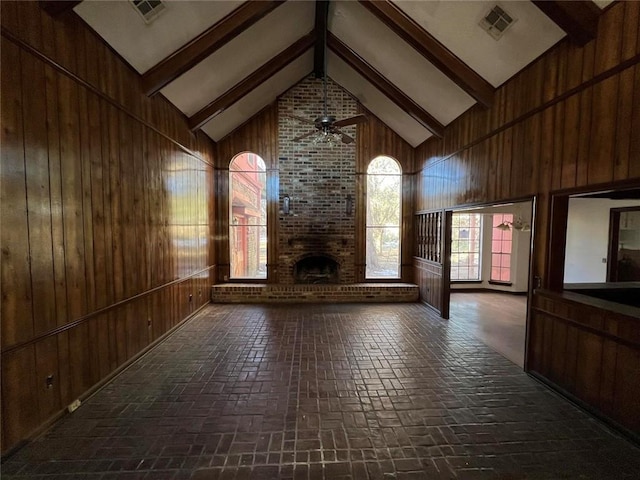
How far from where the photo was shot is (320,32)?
4.93m

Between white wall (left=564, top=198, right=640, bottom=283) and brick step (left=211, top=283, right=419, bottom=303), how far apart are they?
3.28 metres

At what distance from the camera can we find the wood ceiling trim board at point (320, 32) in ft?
14.4

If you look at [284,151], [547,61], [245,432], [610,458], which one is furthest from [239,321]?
[547,61]

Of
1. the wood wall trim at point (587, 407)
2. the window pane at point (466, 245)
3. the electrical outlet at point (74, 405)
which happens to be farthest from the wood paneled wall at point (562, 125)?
the electrical outlet at point (74, 405)

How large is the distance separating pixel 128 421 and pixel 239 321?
2.59m

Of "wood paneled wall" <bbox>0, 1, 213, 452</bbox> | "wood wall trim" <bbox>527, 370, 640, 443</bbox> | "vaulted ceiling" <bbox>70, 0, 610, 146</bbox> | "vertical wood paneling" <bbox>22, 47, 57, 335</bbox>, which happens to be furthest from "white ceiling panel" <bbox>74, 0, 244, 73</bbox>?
"wood wall trim" <bbox>527, 370, 640, 443</bbox>

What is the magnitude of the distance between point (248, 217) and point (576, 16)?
595cm

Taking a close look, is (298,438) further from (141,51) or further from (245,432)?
(141,51)

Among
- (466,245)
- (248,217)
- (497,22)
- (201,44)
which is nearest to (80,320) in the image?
(201,44)

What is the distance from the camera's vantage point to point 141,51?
3297 mm

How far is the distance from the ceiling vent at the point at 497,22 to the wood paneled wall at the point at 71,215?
3955 mm

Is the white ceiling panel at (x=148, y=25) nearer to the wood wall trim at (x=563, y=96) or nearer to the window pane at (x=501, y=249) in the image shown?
the wood wall trim at (x=563, y=96)

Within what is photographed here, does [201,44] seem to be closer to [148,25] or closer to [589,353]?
[148,25]

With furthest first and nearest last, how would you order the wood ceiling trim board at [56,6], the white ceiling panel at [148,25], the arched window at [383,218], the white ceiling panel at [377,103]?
the arched window at [383,218], the white ceiling panel at [377,103], the white ceiling panel at [148,25], the wood ceiling trim board at [56,6]
